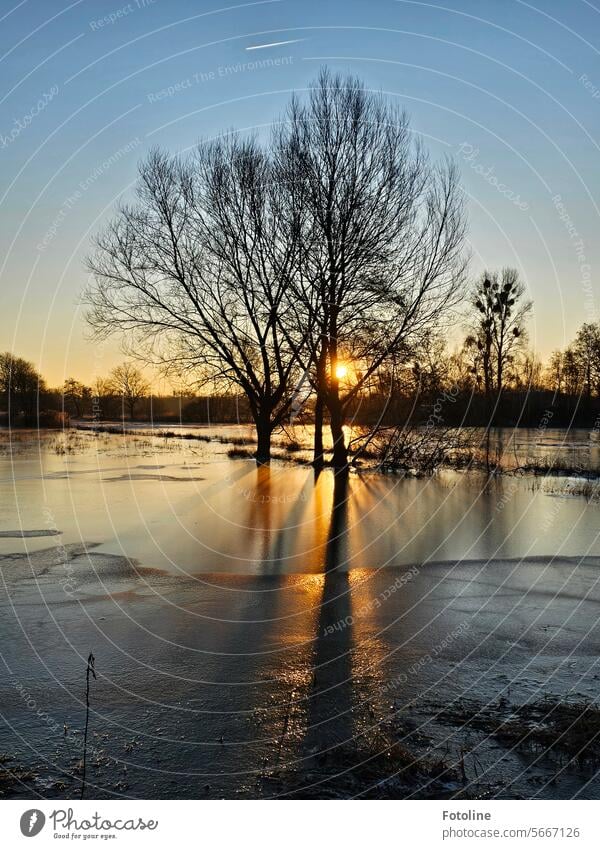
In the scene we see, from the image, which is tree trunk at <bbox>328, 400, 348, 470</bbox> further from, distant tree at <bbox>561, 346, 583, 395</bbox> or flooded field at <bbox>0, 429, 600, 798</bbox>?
distant tree at <bbox>561, 346, 583, 395</bbox>

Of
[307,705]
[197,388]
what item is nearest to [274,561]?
[307,705]

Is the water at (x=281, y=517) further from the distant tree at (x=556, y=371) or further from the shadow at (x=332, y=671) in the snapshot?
the distant tree at (x=556, y=371)

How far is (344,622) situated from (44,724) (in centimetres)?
356

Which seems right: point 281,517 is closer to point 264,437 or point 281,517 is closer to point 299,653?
point 299,653

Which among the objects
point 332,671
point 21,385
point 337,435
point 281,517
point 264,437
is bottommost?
point 332,671

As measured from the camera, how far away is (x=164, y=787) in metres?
4.70

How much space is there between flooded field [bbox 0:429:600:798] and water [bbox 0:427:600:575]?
9 cm

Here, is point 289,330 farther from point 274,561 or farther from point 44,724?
point 44,724

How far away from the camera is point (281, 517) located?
15844 millimetres

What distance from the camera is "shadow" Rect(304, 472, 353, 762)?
17.5ft

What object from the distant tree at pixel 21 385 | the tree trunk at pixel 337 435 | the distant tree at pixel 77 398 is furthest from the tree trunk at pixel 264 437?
the distant tree at pixel 77 398

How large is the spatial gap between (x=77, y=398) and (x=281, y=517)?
8531 centimetres

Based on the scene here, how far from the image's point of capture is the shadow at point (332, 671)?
5.34 meters

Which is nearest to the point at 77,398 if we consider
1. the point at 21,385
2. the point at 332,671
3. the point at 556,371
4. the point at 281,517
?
the point at 21,385
